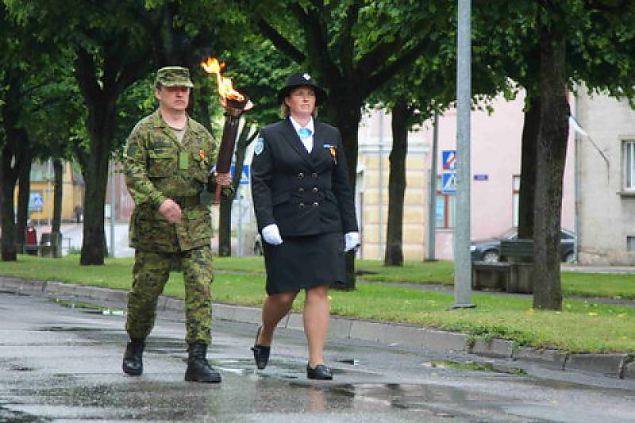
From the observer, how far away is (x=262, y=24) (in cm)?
2658

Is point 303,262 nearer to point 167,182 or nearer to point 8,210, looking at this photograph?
point 167,182

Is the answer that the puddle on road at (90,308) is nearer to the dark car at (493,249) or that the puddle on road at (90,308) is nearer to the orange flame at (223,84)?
the orange flame at (223,84)

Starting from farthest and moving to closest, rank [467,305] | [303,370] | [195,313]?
[467,305]
[303,370]
[195,313]

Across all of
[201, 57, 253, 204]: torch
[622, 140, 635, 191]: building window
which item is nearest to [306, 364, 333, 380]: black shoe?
[201, 57, 253, 204]: torch

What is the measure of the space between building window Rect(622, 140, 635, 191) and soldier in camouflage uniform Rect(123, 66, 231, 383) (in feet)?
126

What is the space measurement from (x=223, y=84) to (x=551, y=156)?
27.5 feet

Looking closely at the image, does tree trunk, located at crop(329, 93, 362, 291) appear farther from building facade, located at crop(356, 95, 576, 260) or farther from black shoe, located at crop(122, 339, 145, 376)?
building facade, located at crop(356, 95, 576, 260)

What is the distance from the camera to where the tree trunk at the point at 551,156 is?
18141mm

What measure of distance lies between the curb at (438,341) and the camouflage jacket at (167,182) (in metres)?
4.20

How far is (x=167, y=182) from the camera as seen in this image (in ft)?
34.6

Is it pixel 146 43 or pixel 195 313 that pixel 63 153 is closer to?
pixel 146 43

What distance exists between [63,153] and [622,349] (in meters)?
36.7

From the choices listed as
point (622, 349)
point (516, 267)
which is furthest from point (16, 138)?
point (622, 349)

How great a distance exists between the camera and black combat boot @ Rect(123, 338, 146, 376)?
1053 centimetres
